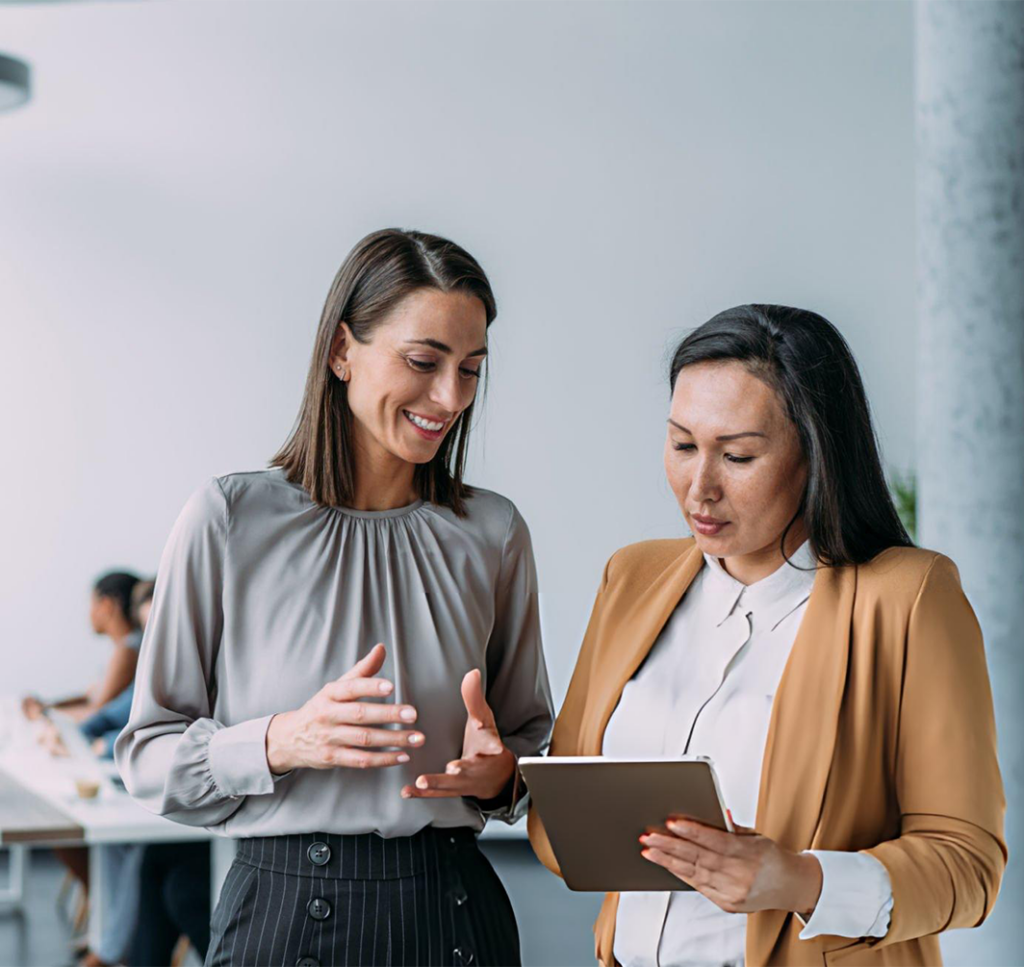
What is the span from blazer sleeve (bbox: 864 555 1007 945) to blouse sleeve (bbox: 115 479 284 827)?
867 millimetres

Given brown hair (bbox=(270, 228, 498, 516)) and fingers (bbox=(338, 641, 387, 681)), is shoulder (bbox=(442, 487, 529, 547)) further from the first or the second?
fingers (bbox=(338, 641, 387, 681))

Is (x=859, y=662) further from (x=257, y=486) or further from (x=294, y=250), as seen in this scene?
(x=294, y=250)

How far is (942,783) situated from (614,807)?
1.32 ft

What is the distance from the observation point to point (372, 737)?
1680 millimetres

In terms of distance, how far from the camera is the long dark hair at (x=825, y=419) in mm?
1697

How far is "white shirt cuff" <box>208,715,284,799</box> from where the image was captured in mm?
1737

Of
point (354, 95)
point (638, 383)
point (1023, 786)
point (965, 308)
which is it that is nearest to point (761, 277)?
point (638, 383)

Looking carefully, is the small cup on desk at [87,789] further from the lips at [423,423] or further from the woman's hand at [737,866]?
the woman's hand at [737,866]

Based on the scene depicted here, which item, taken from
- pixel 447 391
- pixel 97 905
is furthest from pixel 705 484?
pixel 97 905

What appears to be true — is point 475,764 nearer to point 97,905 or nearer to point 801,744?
point 801,744

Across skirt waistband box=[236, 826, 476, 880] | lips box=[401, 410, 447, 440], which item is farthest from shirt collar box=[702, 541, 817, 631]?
skirt waistband box=[236, 826, 476, 880]

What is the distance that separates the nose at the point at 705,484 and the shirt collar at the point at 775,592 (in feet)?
0.41

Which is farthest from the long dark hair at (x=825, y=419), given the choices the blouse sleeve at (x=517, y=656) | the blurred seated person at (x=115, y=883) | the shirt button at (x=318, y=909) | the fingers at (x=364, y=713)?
the blurred seated person at (x=115, y=883)

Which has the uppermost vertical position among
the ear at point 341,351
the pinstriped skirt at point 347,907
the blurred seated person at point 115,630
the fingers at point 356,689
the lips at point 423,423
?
the ear at point 341,351
